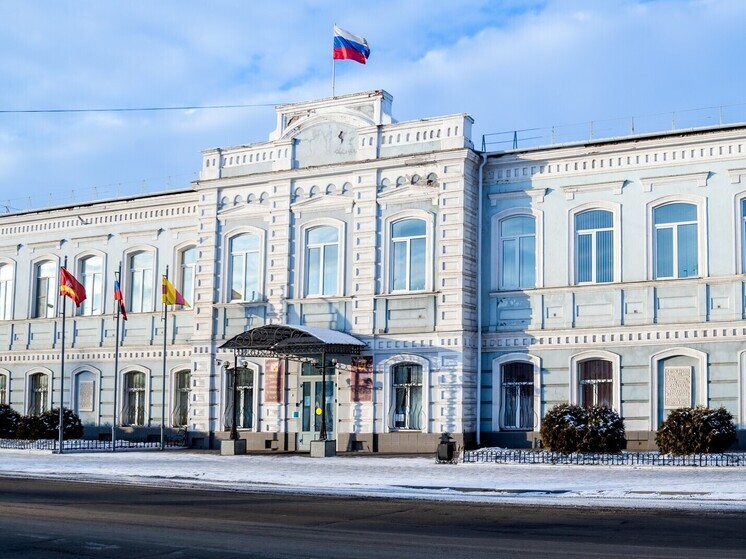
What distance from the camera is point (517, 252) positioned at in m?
29.5

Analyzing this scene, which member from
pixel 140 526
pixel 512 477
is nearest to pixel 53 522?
pixel 140 526

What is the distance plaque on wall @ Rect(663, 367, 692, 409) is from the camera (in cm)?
2653

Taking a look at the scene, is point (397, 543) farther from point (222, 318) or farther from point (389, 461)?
point (222, 318)

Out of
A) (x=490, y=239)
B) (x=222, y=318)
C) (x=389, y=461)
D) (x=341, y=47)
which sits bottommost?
(x=389, y=461)

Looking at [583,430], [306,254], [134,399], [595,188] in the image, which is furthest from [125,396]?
[595,188]

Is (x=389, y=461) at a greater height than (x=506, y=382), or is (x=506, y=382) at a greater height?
(x=506, y=382)

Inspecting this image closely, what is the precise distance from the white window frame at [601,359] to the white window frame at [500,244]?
2.44m

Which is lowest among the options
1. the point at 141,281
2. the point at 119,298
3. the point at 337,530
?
the point at 337,530

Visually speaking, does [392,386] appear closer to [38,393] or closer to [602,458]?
[602,458]

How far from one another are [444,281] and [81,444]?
13.7m

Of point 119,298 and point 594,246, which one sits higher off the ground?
point 594,246

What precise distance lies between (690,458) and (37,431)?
22297 mm

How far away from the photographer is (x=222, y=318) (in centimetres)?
3303

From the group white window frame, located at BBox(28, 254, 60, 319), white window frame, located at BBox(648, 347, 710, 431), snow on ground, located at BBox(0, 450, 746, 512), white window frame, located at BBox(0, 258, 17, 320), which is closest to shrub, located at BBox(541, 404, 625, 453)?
snow on ground, located at BBox(0, 450, 746, 512)
